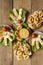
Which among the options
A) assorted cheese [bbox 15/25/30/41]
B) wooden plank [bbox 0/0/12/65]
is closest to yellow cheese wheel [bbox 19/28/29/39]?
assorted cheese [bbox 15/25/30/41]

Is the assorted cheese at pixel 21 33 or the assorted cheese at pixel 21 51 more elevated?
the assorted cheese at pixel 21 33

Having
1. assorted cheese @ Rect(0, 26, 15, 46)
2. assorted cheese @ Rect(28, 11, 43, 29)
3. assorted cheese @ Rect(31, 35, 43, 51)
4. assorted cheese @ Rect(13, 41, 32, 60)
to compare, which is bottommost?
assorted cheese @ Rect(13, 41, 32, 60)

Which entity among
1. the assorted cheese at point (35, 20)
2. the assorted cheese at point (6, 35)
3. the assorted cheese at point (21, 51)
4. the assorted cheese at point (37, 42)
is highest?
the assorted cheese at point (35, 20)

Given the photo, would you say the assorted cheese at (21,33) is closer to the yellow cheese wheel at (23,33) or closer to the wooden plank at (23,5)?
the yellow cheese wheel at (23,33)

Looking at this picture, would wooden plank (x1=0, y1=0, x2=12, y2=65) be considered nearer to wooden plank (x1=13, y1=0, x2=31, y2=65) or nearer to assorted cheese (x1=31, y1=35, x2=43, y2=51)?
wooden plank (x1=13, y1=0, x2=31, y2=65)

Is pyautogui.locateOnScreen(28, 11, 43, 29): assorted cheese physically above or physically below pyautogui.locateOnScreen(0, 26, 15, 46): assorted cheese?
above

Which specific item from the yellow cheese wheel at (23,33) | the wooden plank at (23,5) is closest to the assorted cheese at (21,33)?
the yellow cheese wheel at (23,33)

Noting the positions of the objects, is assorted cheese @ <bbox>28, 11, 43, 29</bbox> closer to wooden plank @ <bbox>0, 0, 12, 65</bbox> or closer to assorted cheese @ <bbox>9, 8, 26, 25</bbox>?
assorted cheese @ <bbox>9, 8, 26, 25</bbox>

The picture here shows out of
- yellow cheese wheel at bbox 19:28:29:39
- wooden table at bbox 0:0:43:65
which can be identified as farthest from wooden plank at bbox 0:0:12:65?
yellow cheese wheel at bbox 19:28:29:39
